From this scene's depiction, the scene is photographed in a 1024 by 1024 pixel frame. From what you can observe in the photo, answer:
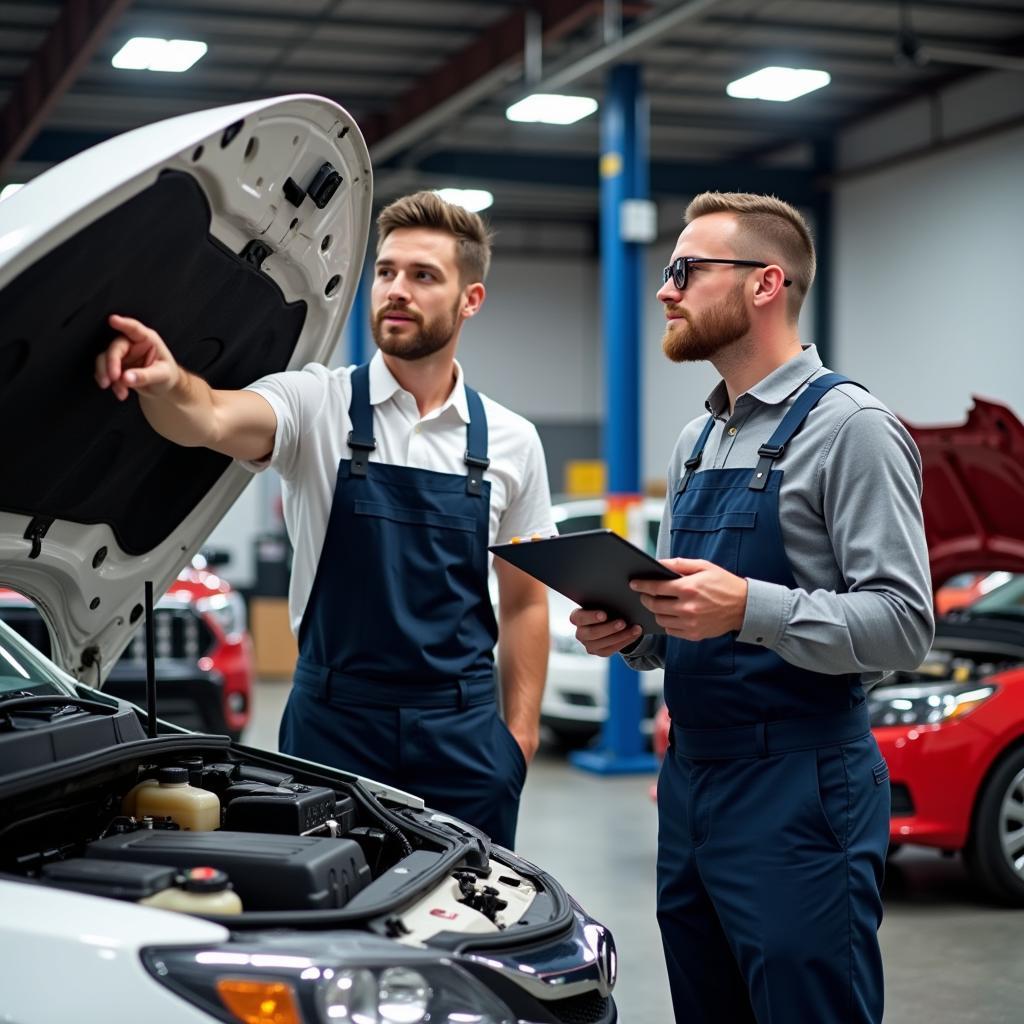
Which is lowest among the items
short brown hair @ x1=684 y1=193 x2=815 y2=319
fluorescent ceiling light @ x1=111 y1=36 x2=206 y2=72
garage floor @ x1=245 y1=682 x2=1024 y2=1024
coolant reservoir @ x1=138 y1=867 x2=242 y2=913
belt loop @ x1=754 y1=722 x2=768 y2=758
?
garage floor @ x1=245 y1=682 x2=1024 y2=1024

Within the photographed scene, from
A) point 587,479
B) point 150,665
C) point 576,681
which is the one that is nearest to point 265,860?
point 150,665

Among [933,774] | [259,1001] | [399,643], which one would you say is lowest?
[933,774]

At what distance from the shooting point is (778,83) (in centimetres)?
1044

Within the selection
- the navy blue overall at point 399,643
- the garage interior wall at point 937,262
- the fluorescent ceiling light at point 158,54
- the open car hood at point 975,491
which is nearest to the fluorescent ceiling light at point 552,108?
the fluorescent ceiling light at point 158,54

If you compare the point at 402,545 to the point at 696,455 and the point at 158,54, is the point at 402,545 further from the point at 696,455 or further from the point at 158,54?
the point at 158,54

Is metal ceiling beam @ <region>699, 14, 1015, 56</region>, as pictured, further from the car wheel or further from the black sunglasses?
the black sunglasses

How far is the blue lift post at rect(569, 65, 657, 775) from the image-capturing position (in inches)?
282

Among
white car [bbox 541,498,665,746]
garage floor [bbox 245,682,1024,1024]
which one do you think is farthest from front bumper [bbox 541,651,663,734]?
garage floor [bbox 245,682,1024,1024]

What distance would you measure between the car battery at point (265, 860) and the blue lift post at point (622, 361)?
209 inches

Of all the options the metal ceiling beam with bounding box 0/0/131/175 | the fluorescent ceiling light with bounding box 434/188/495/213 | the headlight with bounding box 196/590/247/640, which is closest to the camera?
the headlight with bounding box 196/590/247/640

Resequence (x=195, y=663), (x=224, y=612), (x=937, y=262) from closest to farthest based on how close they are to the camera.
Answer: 1. (x=195, y=663)
2. (x=224, y=612)
3. (x=937, y=262)

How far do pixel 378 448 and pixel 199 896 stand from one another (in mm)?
1090

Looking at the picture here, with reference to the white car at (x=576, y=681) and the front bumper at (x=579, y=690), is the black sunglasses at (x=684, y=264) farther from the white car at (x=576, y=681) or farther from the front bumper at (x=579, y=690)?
the front bumper at (x=579, y=690)

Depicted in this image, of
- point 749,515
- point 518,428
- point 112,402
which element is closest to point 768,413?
point 749,515
